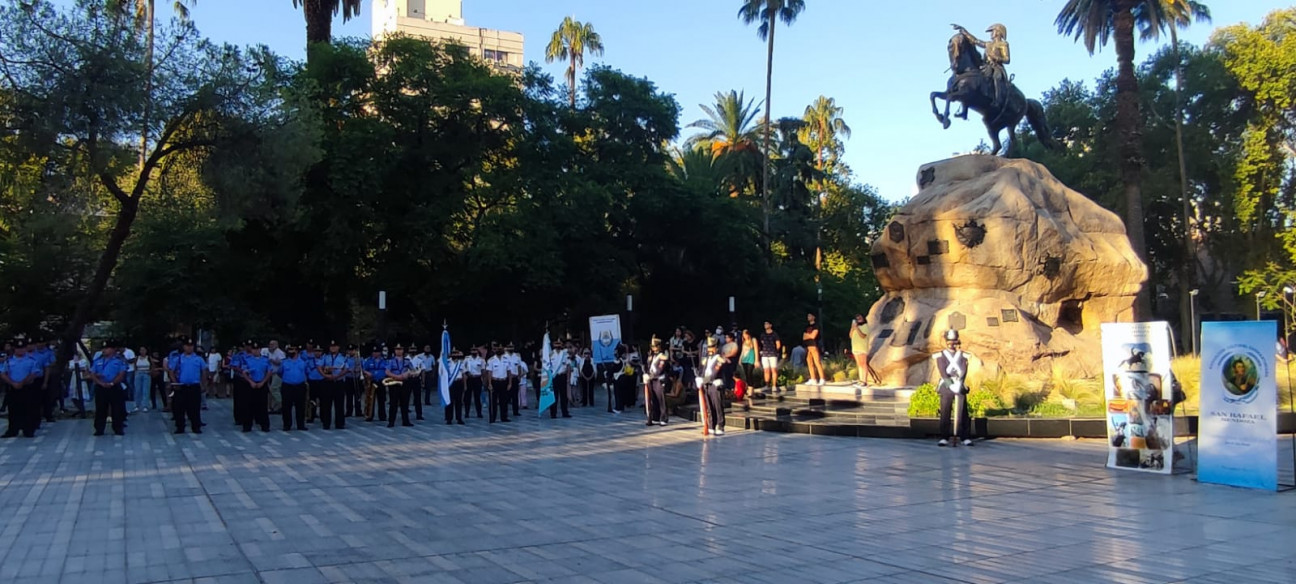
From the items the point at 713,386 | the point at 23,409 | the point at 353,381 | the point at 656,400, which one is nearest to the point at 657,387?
the point at 656,400

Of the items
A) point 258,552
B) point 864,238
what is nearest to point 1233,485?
point 258,552

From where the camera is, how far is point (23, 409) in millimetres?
16188

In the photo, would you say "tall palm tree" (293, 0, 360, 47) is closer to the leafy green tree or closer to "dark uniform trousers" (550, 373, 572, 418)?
the leafy green tree

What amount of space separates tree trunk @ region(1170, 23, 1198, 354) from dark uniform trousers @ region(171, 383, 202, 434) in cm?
3327

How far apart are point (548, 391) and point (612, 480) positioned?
9.35 metres

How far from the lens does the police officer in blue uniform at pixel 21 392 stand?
16.1 metres

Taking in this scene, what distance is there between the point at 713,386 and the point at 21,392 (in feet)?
38.4

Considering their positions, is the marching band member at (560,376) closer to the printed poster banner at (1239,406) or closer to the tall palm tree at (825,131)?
the printed poster banner at (1239,406)

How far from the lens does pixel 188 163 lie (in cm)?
2158

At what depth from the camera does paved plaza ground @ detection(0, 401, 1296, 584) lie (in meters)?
6.52

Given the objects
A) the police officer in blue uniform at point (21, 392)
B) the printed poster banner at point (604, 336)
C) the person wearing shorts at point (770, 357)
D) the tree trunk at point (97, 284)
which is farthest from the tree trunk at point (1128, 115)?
the police officer in blue uniform at point (21, 392)

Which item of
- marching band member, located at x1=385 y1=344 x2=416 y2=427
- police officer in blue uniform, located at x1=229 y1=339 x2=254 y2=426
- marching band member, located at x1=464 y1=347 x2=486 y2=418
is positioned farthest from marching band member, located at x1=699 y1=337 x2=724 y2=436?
police officer in blue uniform, located at x1=229 y1=339 x2=254 y2=426

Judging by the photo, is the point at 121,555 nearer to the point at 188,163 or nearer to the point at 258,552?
the point at 258,552

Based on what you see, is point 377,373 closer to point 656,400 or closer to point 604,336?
point 656,400
